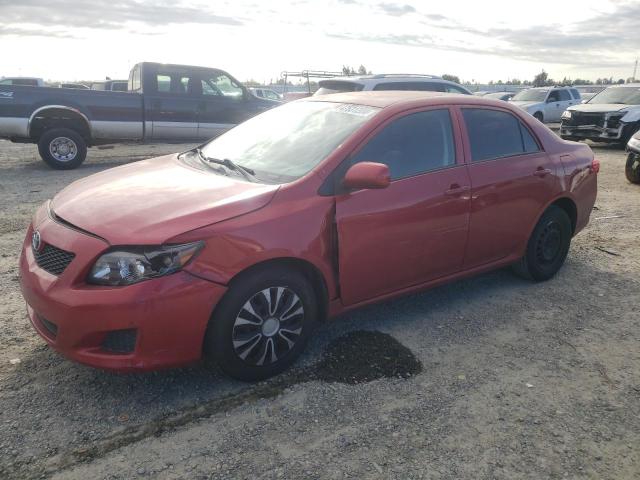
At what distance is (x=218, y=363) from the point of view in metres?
3.01

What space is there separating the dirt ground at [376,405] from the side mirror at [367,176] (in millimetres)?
1142

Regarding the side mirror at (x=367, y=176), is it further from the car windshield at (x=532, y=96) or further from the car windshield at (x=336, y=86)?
the car windshield at (x=532, y=96)

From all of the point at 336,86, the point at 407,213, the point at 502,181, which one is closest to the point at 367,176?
the point at 407,213

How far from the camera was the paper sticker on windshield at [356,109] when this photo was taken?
3.71 meters

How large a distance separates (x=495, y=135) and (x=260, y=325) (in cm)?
250

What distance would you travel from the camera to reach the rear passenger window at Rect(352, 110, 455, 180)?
3.56m

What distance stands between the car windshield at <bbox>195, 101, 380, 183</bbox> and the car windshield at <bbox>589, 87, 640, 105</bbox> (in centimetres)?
1388

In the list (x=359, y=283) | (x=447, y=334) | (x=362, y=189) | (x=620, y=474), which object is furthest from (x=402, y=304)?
(x=620, y=474)

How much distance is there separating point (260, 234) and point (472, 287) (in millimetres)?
2528

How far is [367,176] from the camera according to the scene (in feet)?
10.3

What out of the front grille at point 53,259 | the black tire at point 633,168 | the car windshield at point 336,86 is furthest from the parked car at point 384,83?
the front grille at point 53,259

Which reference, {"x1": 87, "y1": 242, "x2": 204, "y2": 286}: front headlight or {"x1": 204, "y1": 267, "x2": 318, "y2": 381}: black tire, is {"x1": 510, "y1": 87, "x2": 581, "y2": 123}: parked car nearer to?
{"x1": 204, "y1": 267, "x2": 318, "y2": 381}: black tire

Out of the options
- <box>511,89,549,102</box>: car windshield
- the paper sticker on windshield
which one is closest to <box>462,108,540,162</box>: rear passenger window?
the paper sticker on windshield

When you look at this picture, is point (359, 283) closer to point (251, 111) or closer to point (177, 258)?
point (177, 258)
